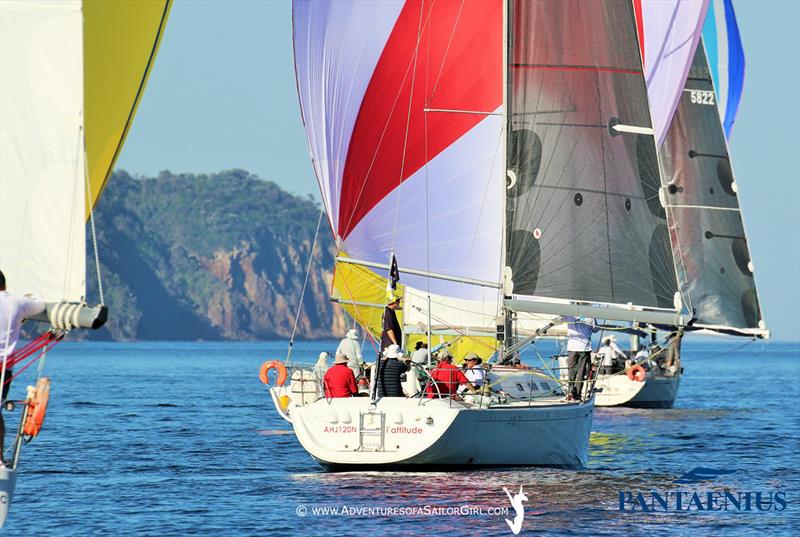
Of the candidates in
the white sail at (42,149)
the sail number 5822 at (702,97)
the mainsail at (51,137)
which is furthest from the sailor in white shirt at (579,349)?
the sail number 5822 at (702,97)

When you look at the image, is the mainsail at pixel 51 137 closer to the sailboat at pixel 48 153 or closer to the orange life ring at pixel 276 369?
the sailboat at pixel 48 153

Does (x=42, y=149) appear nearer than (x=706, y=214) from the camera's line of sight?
Yes

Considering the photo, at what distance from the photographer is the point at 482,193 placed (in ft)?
73.0

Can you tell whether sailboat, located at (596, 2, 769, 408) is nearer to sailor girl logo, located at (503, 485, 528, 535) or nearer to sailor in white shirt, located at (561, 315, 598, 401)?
sailor in white shirt, located at (561, 315, 598, 401)

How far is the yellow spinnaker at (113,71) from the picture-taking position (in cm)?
946

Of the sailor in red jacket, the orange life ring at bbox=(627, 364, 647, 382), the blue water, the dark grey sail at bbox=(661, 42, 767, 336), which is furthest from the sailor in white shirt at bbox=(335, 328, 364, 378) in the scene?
the orange life ring at bbox=(627, 364, 647, 382)

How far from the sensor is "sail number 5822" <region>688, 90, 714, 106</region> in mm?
33312

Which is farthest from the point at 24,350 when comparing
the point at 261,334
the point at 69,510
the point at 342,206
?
the point at 261,334

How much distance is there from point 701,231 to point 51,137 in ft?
80.5

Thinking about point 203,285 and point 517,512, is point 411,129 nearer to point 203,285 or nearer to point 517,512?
point 517,512

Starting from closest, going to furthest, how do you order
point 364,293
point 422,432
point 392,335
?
point 422,432, point 392,335, point 364,293

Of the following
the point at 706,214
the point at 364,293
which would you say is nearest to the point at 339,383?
the point at 364,293

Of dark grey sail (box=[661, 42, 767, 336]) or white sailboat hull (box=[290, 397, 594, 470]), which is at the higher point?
dark grey sail (box=[661, 42, 767, 336])

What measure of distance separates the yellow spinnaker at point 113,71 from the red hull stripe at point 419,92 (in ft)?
40.6
